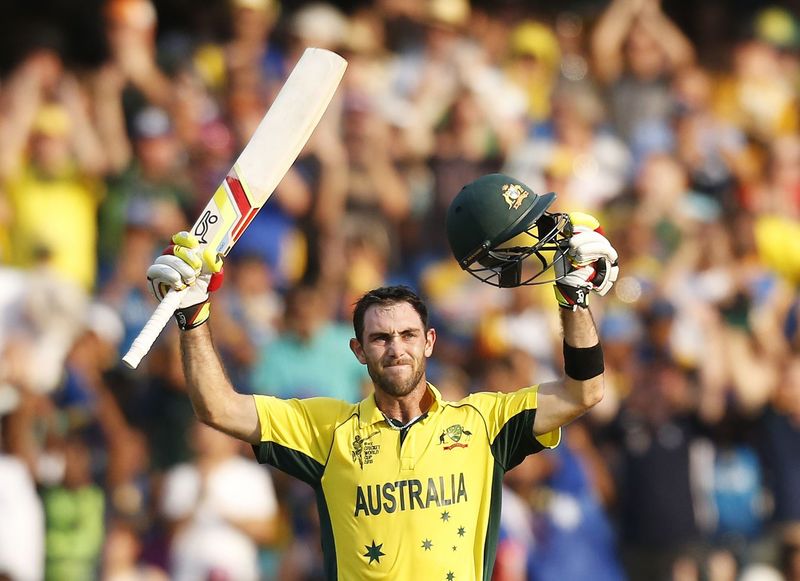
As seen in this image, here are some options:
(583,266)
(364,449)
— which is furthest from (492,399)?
(583,266)

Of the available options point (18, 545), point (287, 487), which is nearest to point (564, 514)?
point (287, 487)

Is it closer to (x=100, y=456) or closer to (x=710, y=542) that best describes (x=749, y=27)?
(x=710, y=542)

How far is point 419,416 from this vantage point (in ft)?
18.0

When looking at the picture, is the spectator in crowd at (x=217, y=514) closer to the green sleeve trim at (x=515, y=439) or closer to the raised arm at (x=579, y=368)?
the green sleeve trim at (x=515, y=439)

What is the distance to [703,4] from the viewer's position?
43.5 ft

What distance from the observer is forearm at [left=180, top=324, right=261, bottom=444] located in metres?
5.37

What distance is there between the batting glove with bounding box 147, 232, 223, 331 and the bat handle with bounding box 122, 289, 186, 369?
0.12 ft

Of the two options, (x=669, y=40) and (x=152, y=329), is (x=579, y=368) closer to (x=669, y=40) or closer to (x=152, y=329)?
(x=152, y=329)

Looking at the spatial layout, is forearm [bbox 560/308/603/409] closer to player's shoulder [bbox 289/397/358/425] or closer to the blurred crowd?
player's shoulder [bbox 289/397/358/425]

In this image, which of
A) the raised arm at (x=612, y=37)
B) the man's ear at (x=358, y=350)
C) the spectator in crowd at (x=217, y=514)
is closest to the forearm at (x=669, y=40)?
the raised arm at (x=612, y=37)

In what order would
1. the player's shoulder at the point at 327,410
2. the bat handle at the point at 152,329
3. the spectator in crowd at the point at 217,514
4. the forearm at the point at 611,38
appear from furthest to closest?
the forearm at the point at 611,38, the spectator in crowd at the point at 217,514, the player's shoulder at the point at 327,410, the bat handle at the point at 152,329

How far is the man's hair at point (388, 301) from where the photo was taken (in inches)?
217

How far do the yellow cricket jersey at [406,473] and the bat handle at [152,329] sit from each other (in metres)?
0.53

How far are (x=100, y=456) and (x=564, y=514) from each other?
2.67m
